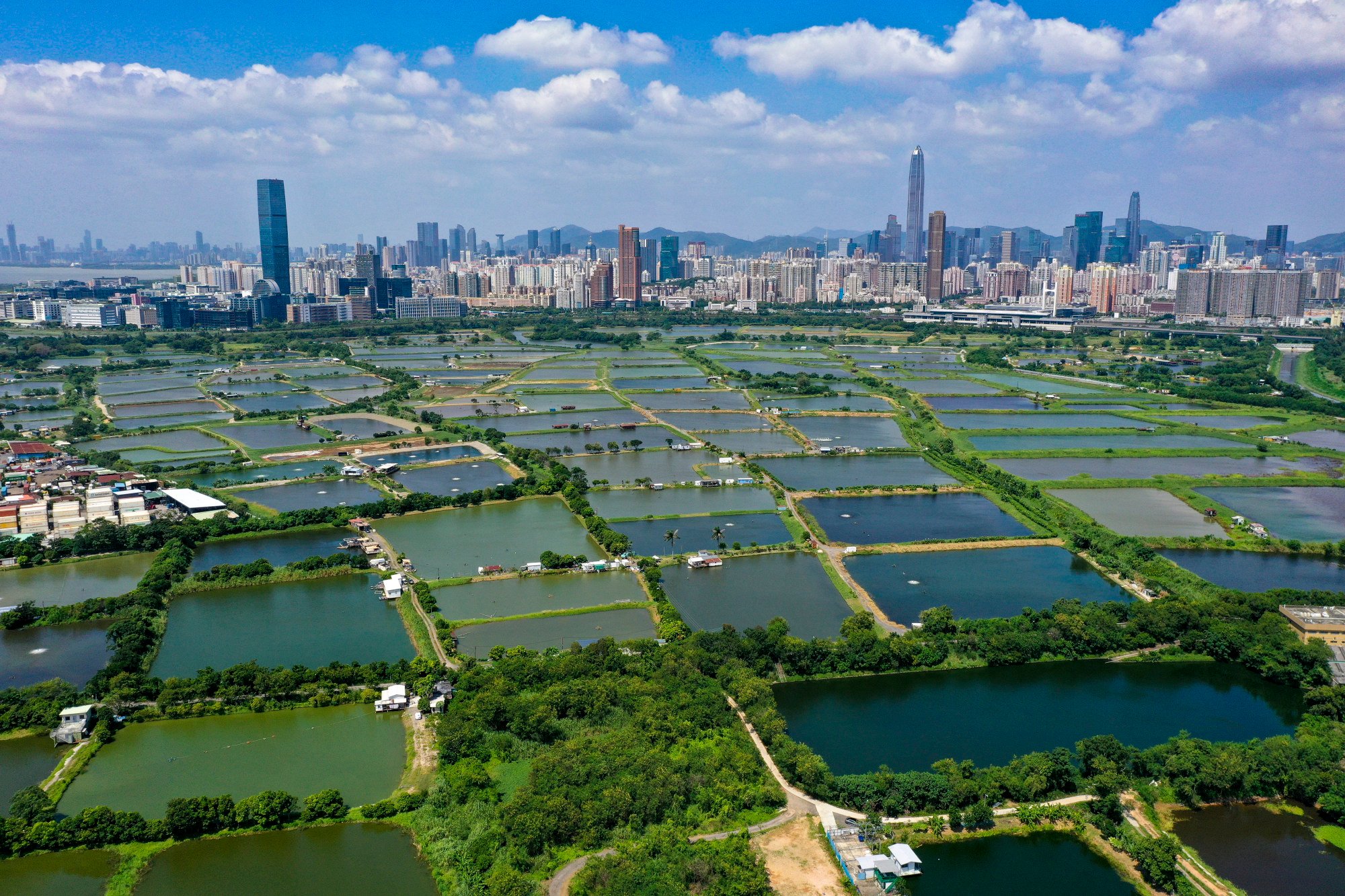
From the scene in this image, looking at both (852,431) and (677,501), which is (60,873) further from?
(852,431)

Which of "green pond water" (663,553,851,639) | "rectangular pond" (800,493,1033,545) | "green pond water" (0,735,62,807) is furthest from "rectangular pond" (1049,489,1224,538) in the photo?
→ "green pond water" (0,735,62,807)

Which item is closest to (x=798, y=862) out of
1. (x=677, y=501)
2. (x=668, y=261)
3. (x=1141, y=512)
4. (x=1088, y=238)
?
(x=677, y=501)

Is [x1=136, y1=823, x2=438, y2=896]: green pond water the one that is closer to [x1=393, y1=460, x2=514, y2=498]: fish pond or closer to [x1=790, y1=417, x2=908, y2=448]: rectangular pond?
[x1=393, y1=460, x2=514, y2=498]: fish pond

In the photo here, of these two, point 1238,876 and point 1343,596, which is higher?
point 1343,596

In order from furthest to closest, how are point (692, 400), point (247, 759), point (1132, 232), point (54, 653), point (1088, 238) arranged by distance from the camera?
1. point (1132, 232)
2. point (1088, 238)
3. point (692, 400)
4. point (54, 653)
5. point (247, 759)

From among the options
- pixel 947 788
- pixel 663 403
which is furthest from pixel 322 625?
pixel 663 403

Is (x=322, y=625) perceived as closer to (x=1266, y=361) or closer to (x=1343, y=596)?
(x=1343, y=596)
